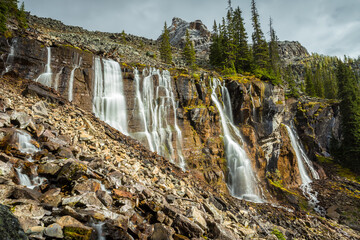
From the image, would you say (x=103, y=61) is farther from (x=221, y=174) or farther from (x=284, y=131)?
(x=284, y=131)

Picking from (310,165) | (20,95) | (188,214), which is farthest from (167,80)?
(310,165)

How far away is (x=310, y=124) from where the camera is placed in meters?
39.8

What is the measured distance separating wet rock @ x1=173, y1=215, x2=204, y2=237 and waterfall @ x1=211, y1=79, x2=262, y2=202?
49.5 feet

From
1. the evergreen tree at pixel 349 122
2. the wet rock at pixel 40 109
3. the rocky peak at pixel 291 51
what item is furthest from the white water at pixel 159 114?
the rocky peak at pixel 291 51

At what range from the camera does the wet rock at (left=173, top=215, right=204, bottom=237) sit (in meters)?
6.30

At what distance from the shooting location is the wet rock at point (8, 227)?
10.4 feet

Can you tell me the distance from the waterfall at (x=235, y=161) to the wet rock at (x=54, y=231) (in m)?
18.6

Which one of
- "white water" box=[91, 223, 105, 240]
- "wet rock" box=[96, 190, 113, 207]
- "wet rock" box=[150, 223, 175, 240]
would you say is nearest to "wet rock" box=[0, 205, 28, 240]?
"white water" box=[91, 223, 105, 240]

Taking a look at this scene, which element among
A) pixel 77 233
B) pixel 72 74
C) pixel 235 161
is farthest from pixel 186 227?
pixel 72 74

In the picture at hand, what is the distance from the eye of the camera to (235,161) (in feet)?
71.6

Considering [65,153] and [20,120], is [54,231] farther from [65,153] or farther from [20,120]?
[20,120]

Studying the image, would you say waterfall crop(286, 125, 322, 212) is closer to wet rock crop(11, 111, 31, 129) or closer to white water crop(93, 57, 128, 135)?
white water crop(93, 57, 128, 135)

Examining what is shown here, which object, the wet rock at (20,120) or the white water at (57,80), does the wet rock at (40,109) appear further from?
the white water at (57,80)

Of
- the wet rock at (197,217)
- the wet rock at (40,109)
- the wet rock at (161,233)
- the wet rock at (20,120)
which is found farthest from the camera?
the wet rock at (40,109)
